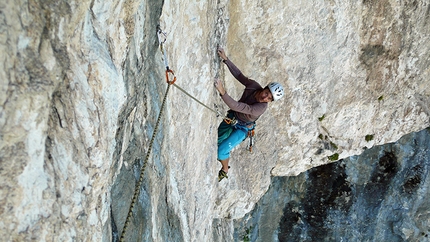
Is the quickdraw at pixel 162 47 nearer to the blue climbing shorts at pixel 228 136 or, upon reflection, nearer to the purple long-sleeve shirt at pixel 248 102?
the purple long-sleeve shirt at pixel 248 102

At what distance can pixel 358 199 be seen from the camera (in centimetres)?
1128

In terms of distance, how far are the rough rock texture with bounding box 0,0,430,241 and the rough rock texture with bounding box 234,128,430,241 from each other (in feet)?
2.38

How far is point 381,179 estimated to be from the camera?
11172mm

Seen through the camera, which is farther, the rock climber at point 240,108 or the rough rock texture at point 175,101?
the rock climber at point 240,108

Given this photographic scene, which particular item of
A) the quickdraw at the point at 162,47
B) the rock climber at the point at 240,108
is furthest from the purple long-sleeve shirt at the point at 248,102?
the quickdraw at the point at 162,47

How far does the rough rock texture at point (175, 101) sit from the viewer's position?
250 cm

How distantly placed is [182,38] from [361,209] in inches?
340

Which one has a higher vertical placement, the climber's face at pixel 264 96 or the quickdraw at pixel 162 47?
the climber's face at pixel 264 96

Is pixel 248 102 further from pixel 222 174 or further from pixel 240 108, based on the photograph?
pixel 222 174

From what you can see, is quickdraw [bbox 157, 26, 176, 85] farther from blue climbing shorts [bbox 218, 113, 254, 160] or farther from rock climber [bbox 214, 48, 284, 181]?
blue climbing shorts [bbox 218, 113, 254, 160]

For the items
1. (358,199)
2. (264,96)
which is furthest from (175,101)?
(358,199)

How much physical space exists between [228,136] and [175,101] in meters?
2.40

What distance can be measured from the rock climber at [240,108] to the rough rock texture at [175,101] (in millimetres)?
296

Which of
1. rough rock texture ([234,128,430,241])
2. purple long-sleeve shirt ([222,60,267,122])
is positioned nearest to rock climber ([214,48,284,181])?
purple long-sleeve shirt ([222,60,267,122])
